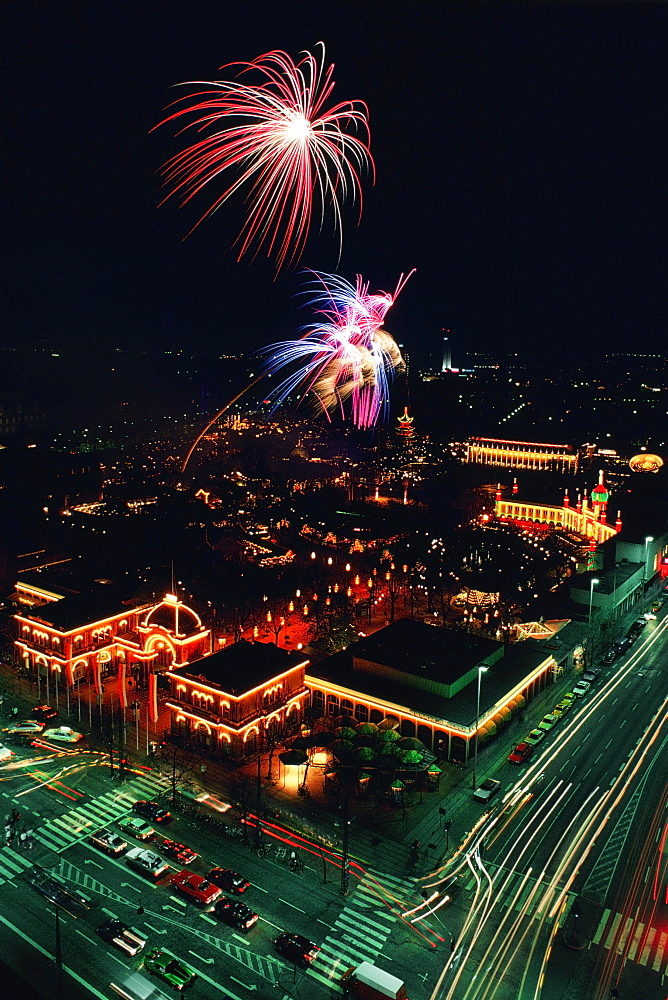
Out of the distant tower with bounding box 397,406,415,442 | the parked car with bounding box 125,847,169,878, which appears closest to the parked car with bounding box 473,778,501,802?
the parked car with bounding box 125,847,169,878

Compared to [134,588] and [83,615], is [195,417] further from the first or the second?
[83,615]

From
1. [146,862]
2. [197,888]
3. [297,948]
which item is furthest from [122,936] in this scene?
[297,948]

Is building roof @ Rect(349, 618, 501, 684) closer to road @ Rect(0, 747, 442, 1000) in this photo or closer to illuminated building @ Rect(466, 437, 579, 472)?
road @ Rect(0, 747, 442, 1000)

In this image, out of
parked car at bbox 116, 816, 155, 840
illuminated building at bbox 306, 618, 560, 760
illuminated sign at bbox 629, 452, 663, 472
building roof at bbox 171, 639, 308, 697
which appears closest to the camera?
parked car at bbox 116, 816, 155, 840

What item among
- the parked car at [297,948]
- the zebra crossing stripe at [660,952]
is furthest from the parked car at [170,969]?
the zebra crossing stripe at [660,952]

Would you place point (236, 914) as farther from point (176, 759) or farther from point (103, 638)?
point (103, 638)
